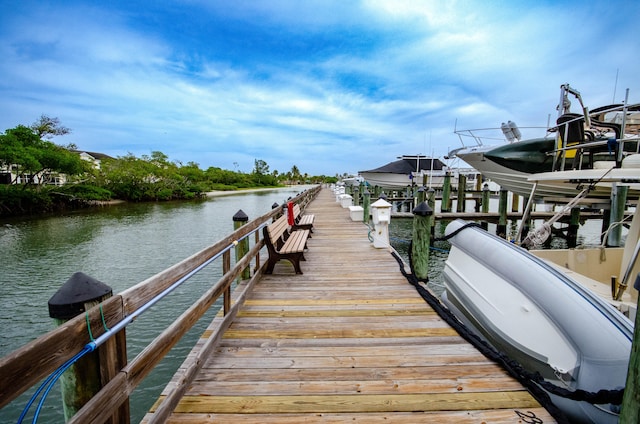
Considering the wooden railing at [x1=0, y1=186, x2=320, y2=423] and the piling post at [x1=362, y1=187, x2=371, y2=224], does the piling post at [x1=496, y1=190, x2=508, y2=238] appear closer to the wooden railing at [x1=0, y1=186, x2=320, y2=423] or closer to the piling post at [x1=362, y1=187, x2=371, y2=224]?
the piling post at [x1=362, y1=187, x2=371, y2=224]

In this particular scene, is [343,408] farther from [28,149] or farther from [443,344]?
[28,149]

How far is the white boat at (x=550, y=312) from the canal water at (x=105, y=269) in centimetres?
189

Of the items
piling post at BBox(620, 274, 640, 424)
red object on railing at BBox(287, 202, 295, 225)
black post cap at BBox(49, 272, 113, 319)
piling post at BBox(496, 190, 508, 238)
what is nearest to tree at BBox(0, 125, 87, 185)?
red object on railing at BBox(287, 202, 295, 225)

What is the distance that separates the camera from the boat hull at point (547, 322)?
6.64 ft

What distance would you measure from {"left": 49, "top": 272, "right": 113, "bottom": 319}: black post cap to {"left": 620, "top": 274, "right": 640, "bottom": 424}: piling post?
7.40 feet

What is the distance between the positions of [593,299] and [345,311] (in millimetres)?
2245

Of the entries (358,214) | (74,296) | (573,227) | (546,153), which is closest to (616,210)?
(546,153)

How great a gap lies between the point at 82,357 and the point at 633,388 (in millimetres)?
2344

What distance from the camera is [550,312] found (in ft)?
7.98

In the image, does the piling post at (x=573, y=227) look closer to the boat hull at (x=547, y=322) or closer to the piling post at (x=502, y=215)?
the piling post at (x=502, y=215)

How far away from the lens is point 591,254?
438cm

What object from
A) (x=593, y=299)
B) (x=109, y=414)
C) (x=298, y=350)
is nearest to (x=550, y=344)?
(x=593, y=299)

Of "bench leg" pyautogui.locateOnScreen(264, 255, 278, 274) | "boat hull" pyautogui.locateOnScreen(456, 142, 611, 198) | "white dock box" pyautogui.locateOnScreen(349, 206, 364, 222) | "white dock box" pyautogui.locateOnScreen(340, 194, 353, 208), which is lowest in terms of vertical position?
"bench leg" pyautogui.locateOnScreen(264, 255, 278, 274)

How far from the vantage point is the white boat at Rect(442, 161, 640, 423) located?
204 cm
